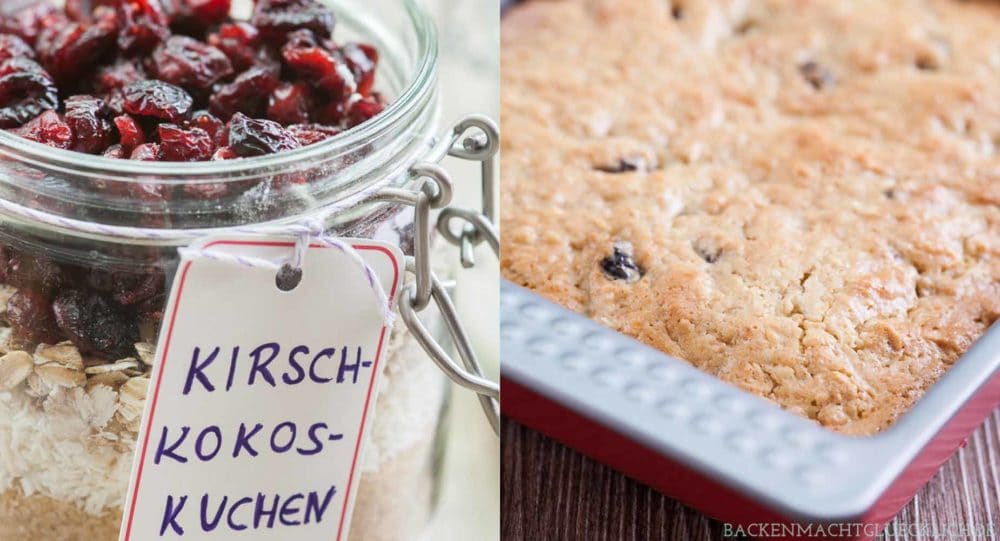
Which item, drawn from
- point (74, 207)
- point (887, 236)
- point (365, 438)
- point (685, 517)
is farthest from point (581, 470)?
point (74, 207)

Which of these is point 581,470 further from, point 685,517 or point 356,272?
point 356,272

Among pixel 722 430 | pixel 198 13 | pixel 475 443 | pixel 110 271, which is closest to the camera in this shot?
pixel 110 271

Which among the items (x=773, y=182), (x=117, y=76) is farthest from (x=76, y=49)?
(x=773, y=182)

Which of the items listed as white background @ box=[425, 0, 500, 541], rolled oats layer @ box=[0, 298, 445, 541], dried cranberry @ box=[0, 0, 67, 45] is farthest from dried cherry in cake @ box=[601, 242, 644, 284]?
dried cranberry @ box=[0, 0, 67, 45]

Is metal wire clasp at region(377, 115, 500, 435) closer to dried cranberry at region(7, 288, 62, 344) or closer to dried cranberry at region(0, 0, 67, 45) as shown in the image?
dried cranberry at region(7, 288, 62, 344)

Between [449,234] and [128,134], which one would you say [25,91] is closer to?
[128,134]

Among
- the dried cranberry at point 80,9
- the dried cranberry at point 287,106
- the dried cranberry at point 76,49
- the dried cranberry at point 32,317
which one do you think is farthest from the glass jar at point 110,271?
the dried cranberry at point 80,9
